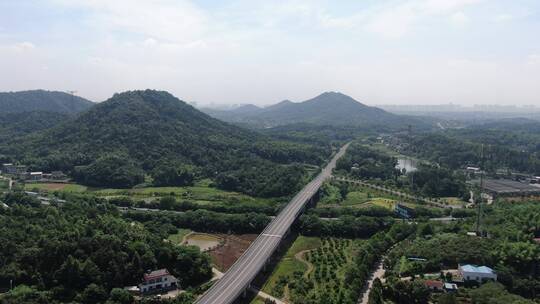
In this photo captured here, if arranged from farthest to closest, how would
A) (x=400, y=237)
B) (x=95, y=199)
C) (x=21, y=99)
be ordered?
(x=21, y=99)
(x=95, y=199)
(x=400, y=237)

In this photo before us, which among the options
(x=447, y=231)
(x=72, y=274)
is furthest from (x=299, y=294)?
(x=447, y=231)

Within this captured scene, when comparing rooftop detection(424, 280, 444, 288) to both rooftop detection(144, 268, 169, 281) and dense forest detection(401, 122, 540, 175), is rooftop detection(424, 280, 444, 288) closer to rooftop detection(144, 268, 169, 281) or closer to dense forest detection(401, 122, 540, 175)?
rooftop detection(144, 268, 169, 281)

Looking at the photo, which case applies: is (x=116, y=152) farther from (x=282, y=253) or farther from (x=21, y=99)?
(x=21, y=99)

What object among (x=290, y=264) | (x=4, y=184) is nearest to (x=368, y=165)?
(x=290, y=264)

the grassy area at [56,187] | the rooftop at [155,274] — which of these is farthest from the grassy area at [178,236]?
the grassy area at [56,187]

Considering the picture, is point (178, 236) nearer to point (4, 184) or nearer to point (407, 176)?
point (4, 184)

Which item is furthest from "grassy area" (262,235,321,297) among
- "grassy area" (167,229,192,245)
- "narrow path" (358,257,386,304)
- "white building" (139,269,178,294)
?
"grassy area" (167,229,192,245)
